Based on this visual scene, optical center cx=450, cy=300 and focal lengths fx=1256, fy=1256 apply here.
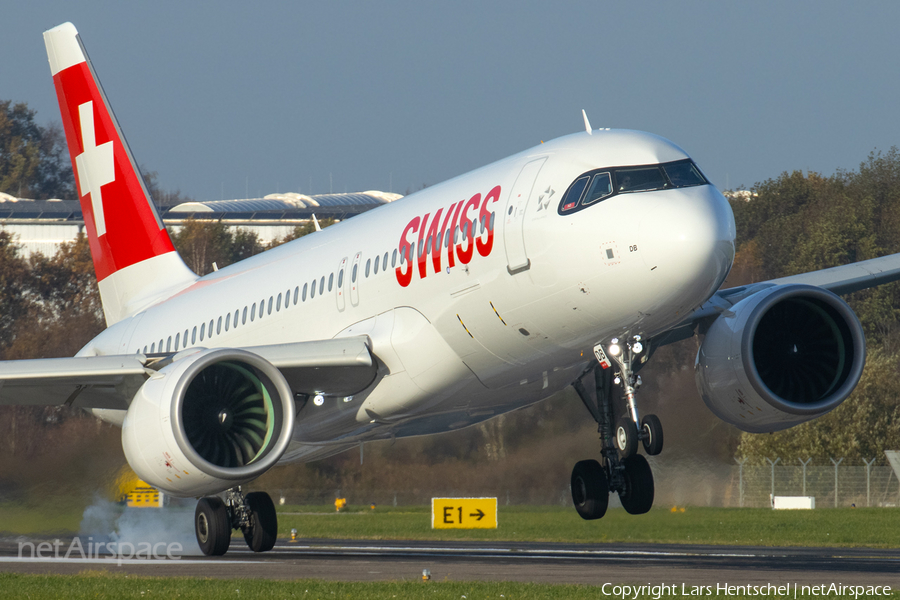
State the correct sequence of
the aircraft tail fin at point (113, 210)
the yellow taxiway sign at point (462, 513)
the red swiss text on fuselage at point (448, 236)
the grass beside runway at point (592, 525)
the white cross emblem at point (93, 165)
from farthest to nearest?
the yellow taxiway sign at point (462, 513) < the white cross emblem at point (93, 165) < the aircraft tail fin at point (113, 210) < the grass beside runway at point (592, 525) < the red swiss text on fuselage at point (448, 236)

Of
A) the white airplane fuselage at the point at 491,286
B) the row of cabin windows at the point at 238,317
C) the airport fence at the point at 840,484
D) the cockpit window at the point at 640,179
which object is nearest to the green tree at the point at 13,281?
the airport fence at the point at 840,484

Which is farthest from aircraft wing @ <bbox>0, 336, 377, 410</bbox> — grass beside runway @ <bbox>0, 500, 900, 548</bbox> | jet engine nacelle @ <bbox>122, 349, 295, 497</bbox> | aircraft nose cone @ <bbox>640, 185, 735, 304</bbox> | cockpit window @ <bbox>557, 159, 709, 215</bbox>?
grass beside runway @ <bbox>0, 500, 900, 548</bbox>

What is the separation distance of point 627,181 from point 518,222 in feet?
5.71

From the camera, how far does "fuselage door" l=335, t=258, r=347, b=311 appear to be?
2064 cm

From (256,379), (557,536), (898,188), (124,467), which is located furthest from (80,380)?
(898,188)

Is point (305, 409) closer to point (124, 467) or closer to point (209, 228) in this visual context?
point (124, 467)

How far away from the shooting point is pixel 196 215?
93875 mm

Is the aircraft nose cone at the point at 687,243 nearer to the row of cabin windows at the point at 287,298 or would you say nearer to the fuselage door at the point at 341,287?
the row of cabin windows at the point at 287,298

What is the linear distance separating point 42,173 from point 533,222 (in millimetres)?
125689

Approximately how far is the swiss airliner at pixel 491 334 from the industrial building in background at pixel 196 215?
55.6 meters

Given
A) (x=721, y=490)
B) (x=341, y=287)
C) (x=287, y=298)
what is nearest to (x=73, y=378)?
(x=287, y=298)

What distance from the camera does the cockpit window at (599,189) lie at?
16297mm

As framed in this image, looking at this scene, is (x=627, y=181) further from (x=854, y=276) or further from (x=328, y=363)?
(x=854, y=276)

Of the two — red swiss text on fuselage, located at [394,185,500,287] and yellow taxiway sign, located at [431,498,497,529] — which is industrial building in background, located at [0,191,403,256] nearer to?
yellow taxiway sign, located at [431,498,497,529]
